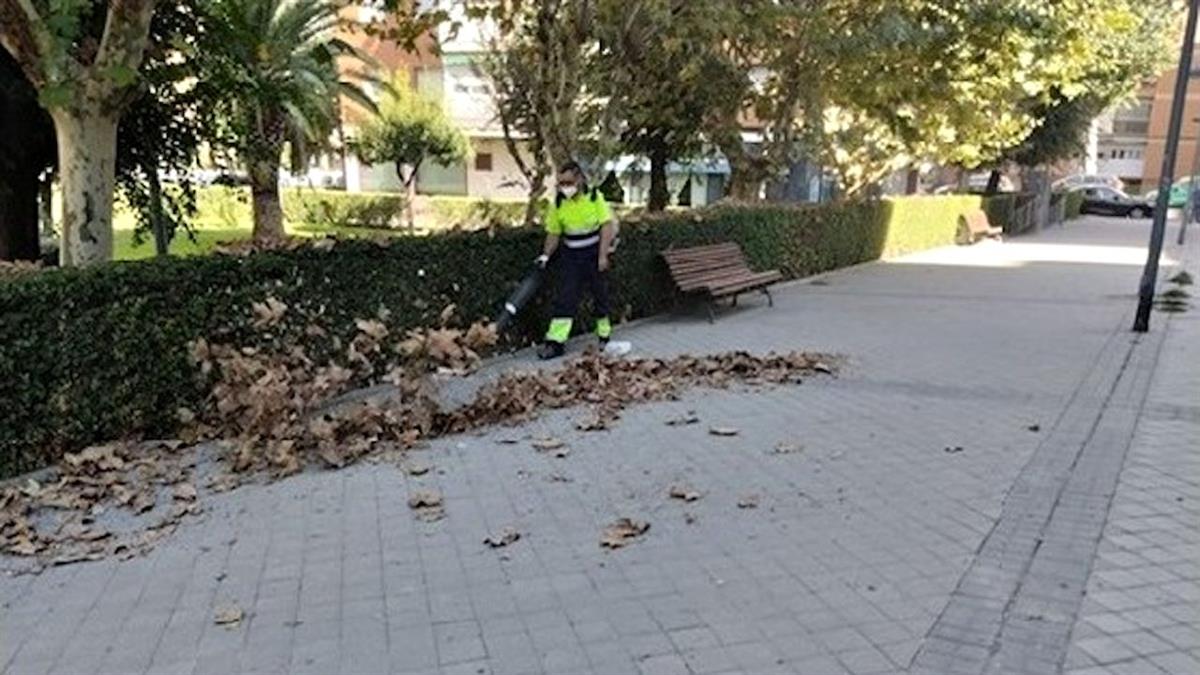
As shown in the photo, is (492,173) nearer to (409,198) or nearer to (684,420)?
(409,198)

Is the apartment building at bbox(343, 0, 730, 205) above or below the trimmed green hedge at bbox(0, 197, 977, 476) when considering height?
above

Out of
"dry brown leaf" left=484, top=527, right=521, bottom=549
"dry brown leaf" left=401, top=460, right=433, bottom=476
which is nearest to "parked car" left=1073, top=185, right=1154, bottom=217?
"dry brown leaf" left=401, top=460, right=433, bottom=476

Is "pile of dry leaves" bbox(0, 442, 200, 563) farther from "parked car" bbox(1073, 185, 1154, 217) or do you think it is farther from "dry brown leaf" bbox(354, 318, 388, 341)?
"parked car" bbox(1073, 185, 1154, 217)

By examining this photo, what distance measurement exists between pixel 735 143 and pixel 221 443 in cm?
1194

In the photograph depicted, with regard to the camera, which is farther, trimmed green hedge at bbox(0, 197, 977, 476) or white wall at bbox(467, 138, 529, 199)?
white wall at bbox(467, 138, 529, 199)

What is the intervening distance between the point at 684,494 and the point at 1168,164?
312 inches

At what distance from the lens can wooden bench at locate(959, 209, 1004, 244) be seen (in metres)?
25.1

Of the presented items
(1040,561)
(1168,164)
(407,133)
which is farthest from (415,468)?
(407,133)

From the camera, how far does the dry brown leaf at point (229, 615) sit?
12.4 feet

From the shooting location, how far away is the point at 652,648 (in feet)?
11.6

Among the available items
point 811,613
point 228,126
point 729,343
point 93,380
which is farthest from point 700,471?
point 228,126

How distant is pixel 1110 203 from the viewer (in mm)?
49094

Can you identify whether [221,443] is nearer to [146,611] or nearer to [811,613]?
[146,611]

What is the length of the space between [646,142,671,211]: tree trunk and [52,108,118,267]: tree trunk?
12.3 m
